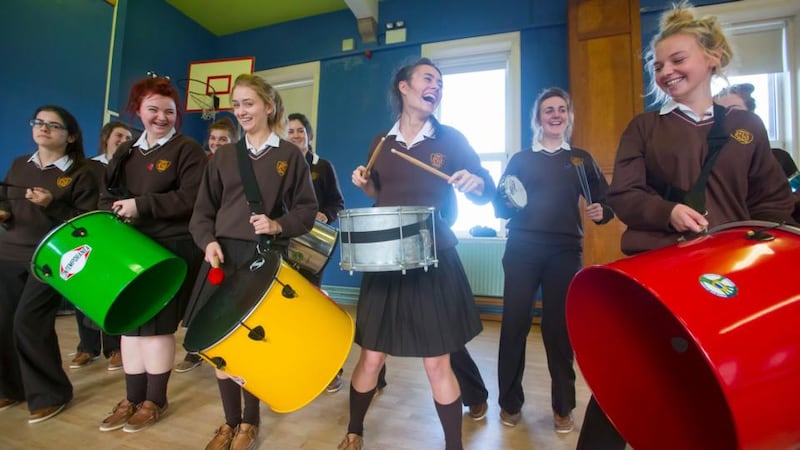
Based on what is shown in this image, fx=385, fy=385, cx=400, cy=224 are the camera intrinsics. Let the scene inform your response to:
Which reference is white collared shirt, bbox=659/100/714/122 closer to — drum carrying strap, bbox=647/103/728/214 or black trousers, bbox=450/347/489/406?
drum carrying strap, bbox=647/103/728/214

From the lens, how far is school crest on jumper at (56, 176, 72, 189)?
6.72ft

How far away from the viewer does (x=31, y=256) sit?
77.9 inches

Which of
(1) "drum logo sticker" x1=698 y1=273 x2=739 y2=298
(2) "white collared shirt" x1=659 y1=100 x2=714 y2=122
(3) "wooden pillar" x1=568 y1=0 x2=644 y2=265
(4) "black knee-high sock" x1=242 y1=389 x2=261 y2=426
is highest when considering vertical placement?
(3) "wooden pillar" x1=568 y1=0 x2=644 y2=265

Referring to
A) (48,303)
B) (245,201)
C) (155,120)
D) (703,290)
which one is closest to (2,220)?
(48,303)

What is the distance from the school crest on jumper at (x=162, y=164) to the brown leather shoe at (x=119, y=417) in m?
1.13

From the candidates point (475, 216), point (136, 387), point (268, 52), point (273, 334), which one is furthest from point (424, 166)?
point (268, 52)

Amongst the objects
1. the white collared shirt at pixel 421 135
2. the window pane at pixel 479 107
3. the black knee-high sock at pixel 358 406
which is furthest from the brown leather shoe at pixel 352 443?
the window pane at pixel 479 107

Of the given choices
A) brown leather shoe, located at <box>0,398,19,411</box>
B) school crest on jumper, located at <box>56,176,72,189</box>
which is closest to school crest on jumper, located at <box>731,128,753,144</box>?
school crest on jumper, located at <box>56,176,72,189</box>

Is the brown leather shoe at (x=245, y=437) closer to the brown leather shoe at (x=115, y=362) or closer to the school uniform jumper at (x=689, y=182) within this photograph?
the school uniform jumper at (x=689, y=182)

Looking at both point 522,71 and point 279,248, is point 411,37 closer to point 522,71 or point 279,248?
point 522,71

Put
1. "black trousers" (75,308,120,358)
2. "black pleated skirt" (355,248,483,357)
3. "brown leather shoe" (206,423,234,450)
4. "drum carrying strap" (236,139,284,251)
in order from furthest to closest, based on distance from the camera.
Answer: "black trousers" (75,308,120,358)
"brown leather shoe" (206,423,234,450)
"drum carrying strap" (236,139,284,251)
"black pleated skirt" (355,248,483,357)

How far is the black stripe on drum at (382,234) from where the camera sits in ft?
3.85

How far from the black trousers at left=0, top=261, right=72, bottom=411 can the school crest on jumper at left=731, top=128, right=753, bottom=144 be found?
291cm

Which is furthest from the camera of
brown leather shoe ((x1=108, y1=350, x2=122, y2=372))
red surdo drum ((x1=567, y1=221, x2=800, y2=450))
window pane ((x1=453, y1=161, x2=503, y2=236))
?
window pane ((x1=453, y1=161, x2=503, y2=236))
